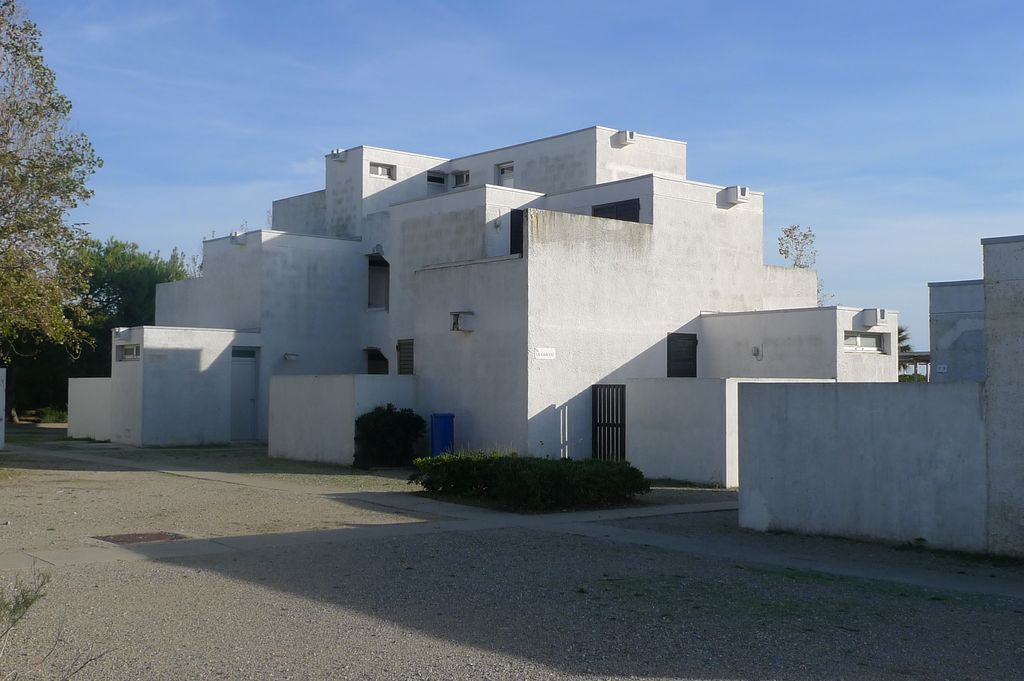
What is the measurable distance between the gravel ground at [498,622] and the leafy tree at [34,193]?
10.1 meters

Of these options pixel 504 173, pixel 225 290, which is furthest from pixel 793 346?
pixel 225 290

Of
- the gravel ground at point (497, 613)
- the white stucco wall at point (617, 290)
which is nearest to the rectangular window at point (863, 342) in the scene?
the white stucco wall at point (617, 290)

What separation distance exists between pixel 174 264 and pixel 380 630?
181ft

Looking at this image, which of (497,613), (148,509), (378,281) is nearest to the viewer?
(497,613)

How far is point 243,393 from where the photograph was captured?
109ft

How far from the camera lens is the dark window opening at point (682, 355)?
85.0 feet

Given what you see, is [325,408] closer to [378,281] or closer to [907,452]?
[378,281]

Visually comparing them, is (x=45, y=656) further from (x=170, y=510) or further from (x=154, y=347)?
(x=154, y=347)

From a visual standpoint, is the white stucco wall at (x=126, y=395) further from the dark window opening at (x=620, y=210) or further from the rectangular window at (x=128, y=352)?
the dark window opening at (x=620, y=210)

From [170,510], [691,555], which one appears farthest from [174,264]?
[691,555]

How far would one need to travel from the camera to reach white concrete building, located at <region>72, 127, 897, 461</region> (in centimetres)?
2344

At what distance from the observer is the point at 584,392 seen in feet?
78.0

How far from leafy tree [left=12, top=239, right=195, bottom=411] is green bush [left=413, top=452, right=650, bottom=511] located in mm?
29188

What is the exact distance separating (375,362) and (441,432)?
442 inches
